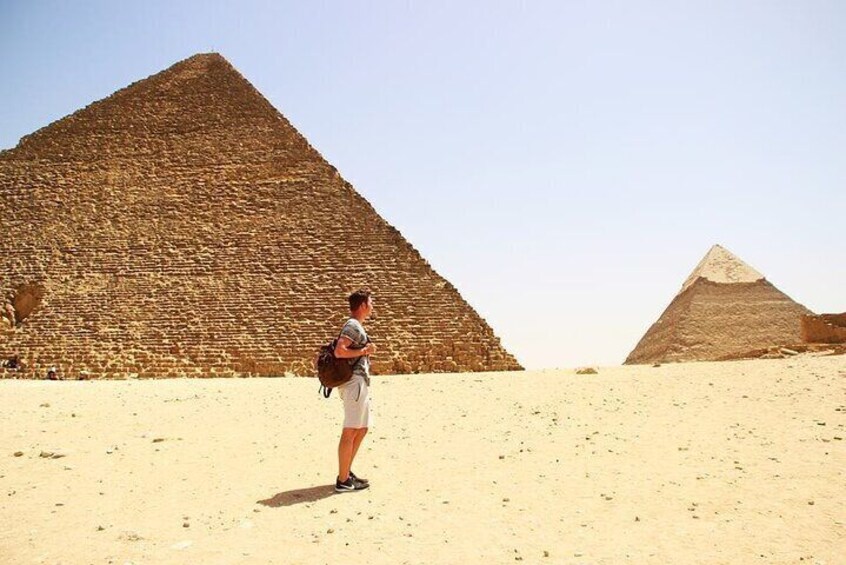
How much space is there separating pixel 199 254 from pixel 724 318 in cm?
2000

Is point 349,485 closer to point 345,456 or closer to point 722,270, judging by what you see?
point 345,456

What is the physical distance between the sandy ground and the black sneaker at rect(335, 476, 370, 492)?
87 millimetres

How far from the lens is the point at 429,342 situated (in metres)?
17.3

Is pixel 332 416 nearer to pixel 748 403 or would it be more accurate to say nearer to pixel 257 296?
pixel 748 403

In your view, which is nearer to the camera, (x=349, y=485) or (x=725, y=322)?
(x=349, y=485)

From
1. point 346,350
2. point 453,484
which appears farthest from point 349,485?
point 346,350

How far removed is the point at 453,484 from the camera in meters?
4.08

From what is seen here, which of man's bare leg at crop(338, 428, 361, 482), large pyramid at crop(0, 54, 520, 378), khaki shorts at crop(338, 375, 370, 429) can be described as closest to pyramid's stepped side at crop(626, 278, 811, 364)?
large pyramid at crop(0, 54, 520, 378)

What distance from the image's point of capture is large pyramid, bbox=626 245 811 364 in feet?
88.9

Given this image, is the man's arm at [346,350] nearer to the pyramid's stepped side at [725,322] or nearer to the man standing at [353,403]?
the man standing at [353,403]

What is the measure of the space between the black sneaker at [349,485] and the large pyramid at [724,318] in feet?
79.4

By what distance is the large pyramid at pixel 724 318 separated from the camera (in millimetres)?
27109

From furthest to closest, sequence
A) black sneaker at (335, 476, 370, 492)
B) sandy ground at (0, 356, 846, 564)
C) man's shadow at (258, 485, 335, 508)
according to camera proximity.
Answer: black sneaker at (335, 476, 370, 492)
man's shadow at (258, 485, 335, 508)
sandy ground at (0, 356, 846, 564)

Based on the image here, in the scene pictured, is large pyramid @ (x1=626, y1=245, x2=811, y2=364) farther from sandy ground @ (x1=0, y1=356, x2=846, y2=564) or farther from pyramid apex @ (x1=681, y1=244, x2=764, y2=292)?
sandy ground @ (x1=0, y1=356, x2=846, y2=564)
